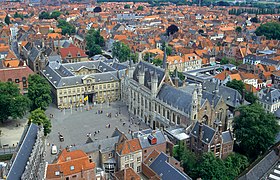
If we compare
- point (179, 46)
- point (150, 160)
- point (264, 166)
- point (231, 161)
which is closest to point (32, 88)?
point (150, 160)

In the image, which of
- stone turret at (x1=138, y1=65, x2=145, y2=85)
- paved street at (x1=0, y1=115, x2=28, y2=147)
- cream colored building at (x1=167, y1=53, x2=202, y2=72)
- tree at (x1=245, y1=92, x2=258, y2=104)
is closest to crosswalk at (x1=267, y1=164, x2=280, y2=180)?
tree at (x1=245, y1=92, x2=258, y2=104)

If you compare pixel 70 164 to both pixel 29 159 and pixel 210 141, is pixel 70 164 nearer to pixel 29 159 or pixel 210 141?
pixel 29 159

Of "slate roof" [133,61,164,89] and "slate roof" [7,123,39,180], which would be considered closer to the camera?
A: "slate roof" [7,123,39,180]

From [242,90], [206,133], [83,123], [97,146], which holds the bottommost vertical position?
[83,123]

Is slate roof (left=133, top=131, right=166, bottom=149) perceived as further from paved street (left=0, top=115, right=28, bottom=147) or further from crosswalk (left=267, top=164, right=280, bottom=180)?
paved street (left=0, top=115, right=28, bottom=147)

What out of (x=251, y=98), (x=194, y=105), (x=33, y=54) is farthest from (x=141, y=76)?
(x=33, y=54)

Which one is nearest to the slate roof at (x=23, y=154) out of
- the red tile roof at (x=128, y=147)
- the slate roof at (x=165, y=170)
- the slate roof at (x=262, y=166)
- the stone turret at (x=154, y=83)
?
the red tile roof at (x=128, y=147)
